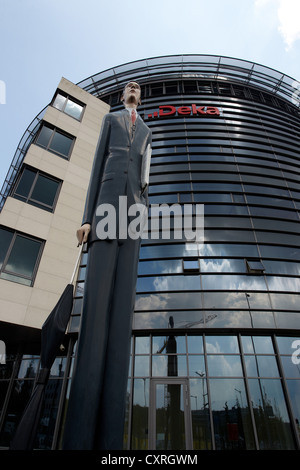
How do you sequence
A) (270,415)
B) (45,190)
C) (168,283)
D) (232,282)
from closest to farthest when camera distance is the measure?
(270,415)
(232,282)
(168,283)
(45,190)

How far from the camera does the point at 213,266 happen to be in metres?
10.9

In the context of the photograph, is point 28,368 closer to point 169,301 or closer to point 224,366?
point 169,301

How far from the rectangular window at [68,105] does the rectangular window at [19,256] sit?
28.0 feet

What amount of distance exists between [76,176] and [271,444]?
13.4 meters

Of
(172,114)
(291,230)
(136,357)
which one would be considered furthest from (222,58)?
(136,357)

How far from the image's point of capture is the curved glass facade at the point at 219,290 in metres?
8.08

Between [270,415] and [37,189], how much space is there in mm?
12974

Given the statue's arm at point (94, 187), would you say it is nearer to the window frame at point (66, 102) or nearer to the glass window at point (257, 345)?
the glass window at point (257, 345)

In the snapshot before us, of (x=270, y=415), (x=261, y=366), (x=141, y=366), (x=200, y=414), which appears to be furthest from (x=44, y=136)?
(x=270, y=415)

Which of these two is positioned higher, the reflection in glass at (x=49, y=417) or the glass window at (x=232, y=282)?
the glass window at (x=232, y=282)

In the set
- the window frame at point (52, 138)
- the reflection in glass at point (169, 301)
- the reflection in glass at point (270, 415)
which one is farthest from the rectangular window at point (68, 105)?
the reflection in glass at point (270, 415)

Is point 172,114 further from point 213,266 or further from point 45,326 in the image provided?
point 45,326

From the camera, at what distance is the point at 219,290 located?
10.3 metres

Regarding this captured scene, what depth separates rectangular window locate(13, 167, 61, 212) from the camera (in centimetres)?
1138
